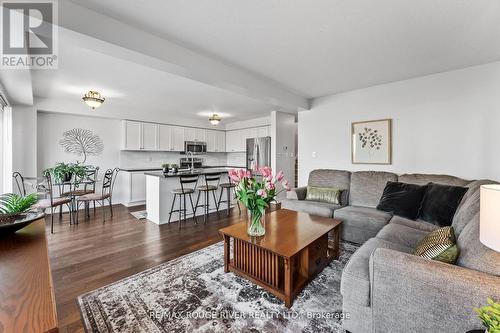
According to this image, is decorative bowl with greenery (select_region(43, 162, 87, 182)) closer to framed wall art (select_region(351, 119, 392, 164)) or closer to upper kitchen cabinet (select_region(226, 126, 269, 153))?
upper kitchen cabinet (select_region(226, 126, 269, 153))

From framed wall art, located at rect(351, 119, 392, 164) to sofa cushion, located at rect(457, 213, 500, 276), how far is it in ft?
8.43

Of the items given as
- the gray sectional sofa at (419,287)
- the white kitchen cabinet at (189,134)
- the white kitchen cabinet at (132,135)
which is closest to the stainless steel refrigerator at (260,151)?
the white kitchen cabinet at (189,134)

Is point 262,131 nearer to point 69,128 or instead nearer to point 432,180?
point 432,180

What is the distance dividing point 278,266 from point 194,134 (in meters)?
5.79

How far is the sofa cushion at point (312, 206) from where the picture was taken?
3.25m

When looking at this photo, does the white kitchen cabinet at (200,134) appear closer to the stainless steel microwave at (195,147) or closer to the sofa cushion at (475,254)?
the stainless steel microwave at (195,147)

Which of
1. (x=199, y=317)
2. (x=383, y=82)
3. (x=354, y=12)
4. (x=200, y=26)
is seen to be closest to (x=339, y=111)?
(x=383, y=82)

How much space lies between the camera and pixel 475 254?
1194 mm

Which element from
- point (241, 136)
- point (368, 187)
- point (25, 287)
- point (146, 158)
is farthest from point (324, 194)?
point (146, 158)

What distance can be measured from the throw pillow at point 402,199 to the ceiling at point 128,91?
124 inches

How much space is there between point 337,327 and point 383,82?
3717mm

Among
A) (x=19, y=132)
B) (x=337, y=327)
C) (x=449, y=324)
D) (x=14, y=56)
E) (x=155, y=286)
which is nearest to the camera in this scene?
(x=449, y=324)

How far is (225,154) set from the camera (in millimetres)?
8266

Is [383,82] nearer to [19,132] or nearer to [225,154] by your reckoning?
[225,154]
